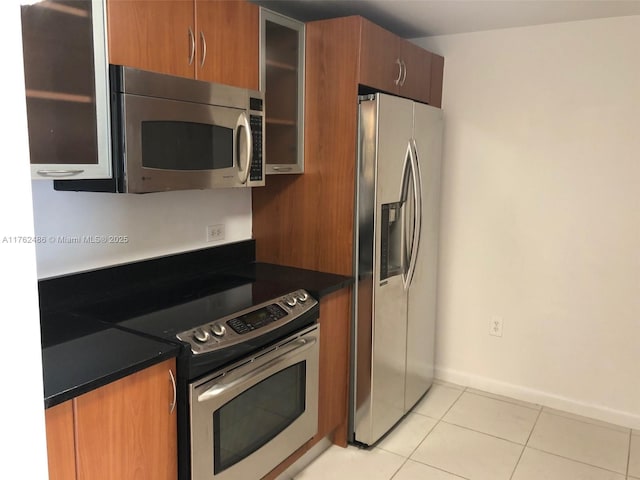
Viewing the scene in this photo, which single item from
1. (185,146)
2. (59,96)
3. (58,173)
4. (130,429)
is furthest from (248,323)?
(59,96)

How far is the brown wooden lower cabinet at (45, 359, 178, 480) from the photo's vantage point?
135 centimetres

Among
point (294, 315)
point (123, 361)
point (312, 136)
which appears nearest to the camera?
point (123, 361)

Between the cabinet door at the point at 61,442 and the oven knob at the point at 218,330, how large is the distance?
527mm

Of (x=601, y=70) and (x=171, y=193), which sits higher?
(x=601, y=70)

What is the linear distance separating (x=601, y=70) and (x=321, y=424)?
2.35m

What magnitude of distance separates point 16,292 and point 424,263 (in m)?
2.51

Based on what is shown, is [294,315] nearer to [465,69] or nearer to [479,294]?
[479,294]

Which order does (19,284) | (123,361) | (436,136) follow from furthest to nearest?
(436,136)
(123,361)
(19,284)

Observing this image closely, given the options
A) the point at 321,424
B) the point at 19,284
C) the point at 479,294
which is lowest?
the point at 321,424

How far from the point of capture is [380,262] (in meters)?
2.56

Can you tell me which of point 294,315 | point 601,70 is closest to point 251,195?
point 294,315

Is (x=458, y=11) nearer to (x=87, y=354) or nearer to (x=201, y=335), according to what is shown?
(x=201, y=335)

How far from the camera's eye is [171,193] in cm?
243

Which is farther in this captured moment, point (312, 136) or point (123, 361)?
point (312, 136)
